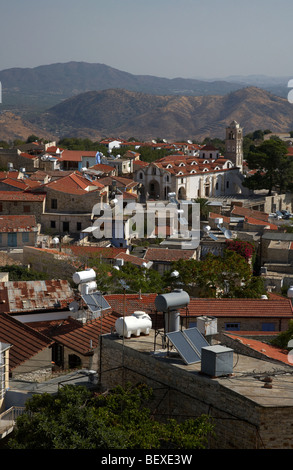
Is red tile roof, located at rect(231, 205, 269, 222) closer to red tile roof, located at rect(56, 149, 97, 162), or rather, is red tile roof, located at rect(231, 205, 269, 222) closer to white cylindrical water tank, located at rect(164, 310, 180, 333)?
red tile roof, located at rect(56, 149, 97, 162)

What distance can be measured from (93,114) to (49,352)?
192 m

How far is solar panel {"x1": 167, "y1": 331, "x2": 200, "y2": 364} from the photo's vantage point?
295 inches

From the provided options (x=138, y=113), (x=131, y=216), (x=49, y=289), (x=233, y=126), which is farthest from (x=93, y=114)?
(x=49, y=289)

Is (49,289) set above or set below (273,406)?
below

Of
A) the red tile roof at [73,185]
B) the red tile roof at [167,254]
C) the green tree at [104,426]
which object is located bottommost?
the red tile roof at [167,254]

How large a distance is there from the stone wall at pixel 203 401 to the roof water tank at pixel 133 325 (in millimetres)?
187

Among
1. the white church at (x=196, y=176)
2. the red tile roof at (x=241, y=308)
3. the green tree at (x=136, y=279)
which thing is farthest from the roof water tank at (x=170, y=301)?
the white church at (x=196, y=176)

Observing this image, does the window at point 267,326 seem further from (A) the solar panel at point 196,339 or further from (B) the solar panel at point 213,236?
(B) the solar panel at point 213,236

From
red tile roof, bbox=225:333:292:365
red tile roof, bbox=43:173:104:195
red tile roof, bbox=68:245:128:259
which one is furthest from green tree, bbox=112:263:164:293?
red tile roof, bbox=43:173:104:195

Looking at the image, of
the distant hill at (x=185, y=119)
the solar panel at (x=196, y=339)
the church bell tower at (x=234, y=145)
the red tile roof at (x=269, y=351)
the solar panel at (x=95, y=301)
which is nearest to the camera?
the solar panel at (x=196, y=339)

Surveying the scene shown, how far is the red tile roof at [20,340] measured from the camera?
1123 cm

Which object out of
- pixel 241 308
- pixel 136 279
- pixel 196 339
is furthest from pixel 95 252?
pixel 196 339
